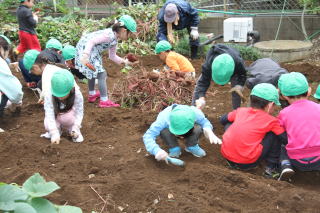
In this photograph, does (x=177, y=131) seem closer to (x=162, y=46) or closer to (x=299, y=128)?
(x=299, y=128)

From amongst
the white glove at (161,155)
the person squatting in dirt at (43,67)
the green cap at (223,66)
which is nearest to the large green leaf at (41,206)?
the white glove at (161,155)

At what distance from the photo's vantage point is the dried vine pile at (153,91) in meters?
5.33

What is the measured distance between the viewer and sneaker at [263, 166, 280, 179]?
359 centimetres

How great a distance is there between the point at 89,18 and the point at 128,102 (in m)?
5.26

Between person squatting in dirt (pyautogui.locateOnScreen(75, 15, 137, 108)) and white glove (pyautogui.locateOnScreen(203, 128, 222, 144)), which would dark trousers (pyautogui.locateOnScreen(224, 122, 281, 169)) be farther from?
person squatting in dirt (pyautogui.locateOnScreen(75, 15, 137, 108))

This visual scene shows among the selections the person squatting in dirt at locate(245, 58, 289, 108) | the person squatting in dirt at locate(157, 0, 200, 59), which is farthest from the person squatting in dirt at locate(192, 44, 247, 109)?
the person squatting in dirt at locate(157, 0, 200, 59)

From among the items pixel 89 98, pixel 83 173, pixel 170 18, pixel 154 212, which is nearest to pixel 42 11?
pixel 170 18

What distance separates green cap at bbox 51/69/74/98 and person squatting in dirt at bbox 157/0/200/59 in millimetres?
3159

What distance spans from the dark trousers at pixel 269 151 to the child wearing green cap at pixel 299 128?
0.35ft

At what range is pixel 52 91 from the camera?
398 centimetres

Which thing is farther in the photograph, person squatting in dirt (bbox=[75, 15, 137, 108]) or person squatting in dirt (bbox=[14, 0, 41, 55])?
person squatting in dirt (bbox=[14, 0, 41, 55])

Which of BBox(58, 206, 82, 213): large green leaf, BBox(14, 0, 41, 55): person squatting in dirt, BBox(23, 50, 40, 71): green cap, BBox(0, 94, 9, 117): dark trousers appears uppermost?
BBox(14, 0, 41, 55): person squatting in dirt

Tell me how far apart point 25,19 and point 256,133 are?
4.84 meters

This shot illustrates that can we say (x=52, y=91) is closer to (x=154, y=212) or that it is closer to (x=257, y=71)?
(x=154, y=212)
